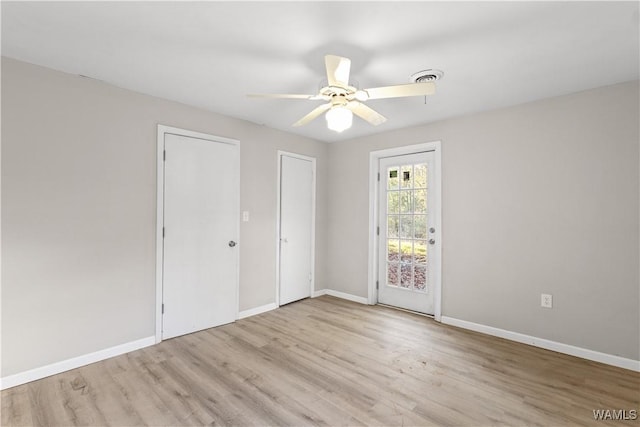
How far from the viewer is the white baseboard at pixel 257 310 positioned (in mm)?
3615

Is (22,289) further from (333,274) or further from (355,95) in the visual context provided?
(333,274)

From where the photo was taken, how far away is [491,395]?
6.86 ft

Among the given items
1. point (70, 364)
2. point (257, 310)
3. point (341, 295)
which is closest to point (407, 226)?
point (341, 295)

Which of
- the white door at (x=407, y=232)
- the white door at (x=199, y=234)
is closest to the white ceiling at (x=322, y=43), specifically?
the white door at (x=199, y=234)

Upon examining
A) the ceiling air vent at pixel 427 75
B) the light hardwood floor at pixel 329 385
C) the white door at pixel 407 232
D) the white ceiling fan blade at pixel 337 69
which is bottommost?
the light hardwood floor at pixel 329 385

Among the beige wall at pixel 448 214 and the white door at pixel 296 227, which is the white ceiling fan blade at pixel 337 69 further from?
the white door at pixel 296 227

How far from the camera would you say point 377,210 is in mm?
4215

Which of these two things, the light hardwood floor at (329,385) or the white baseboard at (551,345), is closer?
the light hardwood floor at (329,385)

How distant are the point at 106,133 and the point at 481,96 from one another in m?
3.42

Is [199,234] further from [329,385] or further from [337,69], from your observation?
[337,69]

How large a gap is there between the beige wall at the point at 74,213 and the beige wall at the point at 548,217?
3.15 metres

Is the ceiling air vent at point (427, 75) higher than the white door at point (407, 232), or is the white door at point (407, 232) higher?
the ceiling air vent at point (427, 75)

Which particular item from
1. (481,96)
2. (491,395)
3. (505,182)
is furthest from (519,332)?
(481,96)

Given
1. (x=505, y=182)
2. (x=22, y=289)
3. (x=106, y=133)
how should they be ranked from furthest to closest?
(x=505, y=182)
(x=106, y=133)
(x=22, y=289)
